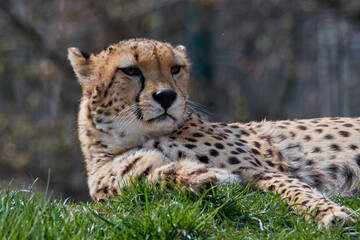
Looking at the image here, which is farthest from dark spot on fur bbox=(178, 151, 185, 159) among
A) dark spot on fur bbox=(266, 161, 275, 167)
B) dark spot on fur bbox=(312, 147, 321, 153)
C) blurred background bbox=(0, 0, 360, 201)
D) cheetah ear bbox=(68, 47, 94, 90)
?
blurred background bbox=(0, 0, 360, 201)

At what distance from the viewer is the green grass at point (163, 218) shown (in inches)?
93.4

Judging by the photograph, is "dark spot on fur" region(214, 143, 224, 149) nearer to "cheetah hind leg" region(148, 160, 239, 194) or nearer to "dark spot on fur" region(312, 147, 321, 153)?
"cheetah hind leg" region(148, 160, 239, 194)

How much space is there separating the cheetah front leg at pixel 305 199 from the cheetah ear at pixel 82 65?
4.25 ft

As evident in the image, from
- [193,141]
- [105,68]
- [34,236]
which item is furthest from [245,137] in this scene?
[34,236]

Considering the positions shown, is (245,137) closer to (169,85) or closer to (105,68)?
(169,85)

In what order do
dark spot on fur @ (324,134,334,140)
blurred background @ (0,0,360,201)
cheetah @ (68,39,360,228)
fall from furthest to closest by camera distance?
1. blurred background @ (0,0,360,201)
2. dark spot on fur @ (324,134,334,140)
3. cheetah @ (68,39,360,228)

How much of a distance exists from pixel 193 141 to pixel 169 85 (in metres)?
0.35

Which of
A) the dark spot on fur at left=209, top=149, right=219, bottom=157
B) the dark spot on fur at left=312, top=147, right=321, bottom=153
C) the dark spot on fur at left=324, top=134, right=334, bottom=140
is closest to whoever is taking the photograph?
the dark spot on fur at left=209, top=149, right=219, bottom=157

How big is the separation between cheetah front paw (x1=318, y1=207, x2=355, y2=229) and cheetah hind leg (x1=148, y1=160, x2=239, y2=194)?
520 millimetres

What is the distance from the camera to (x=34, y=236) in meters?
2.23

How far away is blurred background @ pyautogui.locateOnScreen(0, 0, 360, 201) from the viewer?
28.3ft

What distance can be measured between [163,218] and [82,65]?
1.66 metres

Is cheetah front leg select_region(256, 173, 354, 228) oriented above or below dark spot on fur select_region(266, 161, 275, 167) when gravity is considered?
below

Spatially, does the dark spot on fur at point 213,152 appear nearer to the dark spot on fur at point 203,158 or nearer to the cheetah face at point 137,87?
the dark spot on fur at point 203,158
